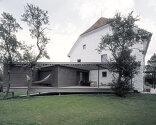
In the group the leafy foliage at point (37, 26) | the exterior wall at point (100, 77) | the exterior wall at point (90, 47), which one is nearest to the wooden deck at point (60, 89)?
the leafy foliage at point (37, 26)

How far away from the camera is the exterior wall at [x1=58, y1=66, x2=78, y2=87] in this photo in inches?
511

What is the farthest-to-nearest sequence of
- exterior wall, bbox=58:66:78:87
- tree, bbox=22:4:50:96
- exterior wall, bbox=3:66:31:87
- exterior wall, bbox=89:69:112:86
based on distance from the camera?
exterior wall, bbox=89:69:112:86 → exterior wall, bbox=58:66:78:87 → exterior wall, bbox=3:66:31:87 → tree, bbox=22:4:50:96

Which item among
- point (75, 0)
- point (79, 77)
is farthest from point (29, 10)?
point (79, 77)

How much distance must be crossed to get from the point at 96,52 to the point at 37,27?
8.71 meters

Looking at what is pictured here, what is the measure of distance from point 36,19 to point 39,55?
2791 mm

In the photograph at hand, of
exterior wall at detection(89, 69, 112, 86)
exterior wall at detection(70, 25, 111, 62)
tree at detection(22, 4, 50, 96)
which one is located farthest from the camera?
exterior wall at detection(70, 25, 111, 62)

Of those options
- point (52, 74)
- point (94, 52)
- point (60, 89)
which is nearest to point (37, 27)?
point (52, 74)

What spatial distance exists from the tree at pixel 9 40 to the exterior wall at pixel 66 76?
13.7 ft

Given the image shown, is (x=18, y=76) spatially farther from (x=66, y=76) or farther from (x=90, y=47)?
(x=90, y=47)

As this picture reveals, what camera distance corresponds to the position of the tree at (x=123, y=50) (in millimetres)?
10961

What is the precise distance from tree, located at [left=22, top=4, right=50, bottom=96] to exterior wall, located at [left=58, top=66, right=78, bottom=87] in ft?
8.22

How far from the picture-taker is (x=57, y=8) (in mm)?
13344

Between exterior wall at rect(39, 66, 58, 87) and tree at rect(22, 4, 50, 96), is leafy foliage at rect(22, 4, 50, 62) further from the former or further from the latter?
exterior wall at rect(39, 66, 58, 87)

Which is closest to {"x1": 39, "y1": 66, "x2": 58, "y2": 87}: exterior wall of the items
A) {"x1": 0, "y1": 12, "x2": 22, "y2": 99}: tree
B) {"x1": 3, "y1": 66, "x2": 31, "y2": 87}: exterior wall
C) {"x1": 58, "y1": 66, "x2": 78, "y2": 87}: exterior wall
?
{"x1": 58, "y1": 66, "x2": 78, "y2": 87}: exterior wall
